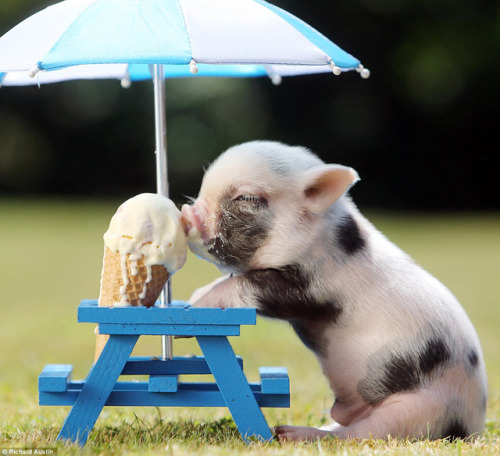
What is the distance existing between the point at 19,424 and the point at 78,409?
2.20 feet

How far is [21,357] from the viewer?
6.90 m

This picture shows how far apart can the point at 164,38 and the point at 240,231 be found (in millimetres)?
849

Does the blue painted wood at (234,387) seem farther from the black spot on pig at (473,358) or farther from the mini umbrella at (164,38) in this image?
the mini umbrella at (164,38)

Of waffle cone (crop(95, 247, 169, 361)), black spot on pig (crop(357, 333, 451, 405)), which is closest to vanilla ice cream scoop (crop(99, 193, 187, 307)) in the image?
waffle cone (crop(95, 247, 169, 361))

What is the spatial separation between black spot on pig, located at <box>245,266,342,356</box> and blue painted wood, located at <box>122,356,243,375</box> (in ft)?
1.23

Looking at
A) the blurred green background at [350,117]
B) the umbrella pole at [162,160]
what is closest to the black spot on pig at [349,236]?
the umbrella pole at [162,160]

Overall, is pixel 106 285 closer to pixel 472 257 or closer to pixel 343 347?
pixel 343 347

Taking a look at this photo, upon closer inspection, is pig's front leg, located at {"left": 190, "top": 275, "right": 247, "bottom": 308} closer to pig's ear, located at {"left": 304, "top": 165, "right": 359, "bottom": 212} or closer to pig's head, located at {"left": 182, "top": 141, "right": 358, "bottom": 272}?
pig's head, located at {"left": 182, "top": 141, "right": 358, "bottom": 272}

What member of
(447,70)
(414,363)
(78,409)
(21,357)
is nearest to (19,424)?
(78,409)

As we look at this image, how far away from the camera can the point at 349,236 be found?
151 inches

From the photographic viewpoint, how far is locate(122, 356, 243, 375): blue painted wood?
12.4 feet

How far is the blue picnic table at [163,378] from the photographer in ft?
11.5

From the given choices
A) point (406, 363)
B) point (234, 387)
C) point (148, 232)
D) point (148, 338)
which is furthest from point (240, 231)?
point (148, 338)

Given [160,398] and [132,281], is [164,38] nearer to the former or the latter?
[132,281]
